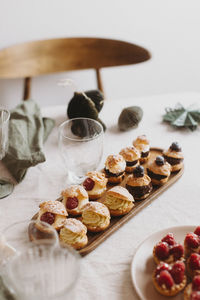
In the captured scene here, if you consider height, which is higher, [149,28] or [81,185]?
[149,28]

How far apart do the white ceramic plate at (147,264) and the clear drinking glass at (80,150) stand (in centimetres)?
35

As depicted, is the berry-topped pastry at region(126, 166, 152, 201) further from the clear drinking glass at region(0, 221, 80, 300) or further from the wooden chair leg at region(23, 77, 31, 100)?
the wooden chair leg at region(23, 77, 31, 100)

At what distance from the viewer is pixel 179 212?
3.82 feet

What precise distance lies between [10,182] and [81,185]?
247mm

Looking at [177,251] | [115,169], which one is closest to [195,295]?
[177,251]

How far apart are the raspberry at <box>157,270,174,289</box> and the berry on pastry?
28 centimetres

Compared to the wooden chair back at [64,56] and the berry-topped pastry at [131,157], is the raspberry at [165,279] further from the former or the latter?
the wooden chair back at [64,56]

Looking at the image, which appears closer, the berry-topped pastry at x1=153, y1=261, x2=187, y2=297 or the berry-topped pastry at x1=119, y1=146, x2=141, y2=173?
the berry-topped pastry at x1=153, y1=261, x2=187, y2=297

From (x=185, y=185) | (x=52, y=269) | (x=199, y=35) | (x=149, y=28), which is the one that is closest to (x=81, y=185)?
(x=185, y=185)

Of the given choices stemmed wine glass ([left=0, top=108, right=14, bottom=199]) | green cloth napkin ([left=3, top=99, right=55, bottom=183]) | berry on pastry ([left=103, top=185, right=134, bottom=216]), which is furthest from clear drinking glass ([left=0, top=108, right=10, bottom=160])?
berry on pastry ([left=103, top=185, right=134, bottom=216])

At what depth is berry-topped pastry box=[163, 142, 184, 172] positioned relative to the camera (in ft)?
4.35

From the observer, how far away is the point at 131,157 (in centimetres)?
131

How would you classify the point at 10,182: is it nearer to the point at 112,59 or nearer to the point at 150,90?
the point at 112,59

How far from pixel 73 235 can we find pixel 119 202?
7.2 inches
